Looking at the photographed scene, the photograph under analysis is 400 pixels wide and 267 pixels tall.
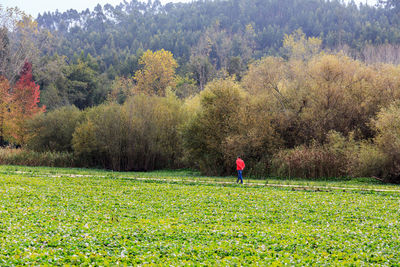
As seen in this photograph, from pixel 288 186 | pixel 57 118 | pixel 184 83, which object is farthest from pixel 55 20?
pixel 288 186

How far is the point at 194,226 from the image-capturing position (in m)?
12.9

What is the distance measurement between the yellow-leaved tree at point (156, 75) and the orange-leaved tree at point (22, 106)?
1789 centimetres

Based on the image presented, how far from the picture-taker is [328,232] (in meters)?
12.2

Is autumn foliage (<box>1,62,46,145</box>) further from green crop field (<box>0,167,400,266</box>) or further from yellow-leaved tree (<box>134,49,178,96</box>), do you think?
green crop field (<box>0,167,400,266</box>)

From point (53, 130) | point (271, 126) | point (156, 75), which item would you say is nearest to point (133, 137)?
point (53, 130)

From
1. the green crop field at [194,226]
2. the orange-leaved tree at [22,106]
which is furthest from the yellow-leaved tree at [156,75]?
the green crop field at [194,226]

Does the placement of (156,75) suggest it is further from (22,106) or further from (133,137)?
(133,137)

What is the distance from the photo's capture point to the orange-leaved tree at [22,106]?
5075cm

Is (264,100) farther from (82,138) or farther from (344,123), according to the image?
(82,138)

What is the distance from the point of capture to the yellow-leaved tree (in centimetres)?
7019

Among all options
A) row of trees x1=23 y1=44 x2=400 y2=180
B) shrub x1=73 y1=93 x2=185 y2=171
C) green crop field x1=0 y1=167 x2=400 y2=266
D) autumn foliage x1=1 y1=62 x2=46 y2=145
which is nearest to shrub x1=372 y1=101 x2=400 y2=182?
row of trees x1=23 y1=44 x2=400 y2=180

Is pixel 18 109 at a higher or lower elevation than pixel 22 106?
lower

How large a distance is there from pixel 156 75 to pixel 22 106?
2460 cm

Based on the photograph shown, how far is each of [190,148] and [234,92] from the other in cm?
657
